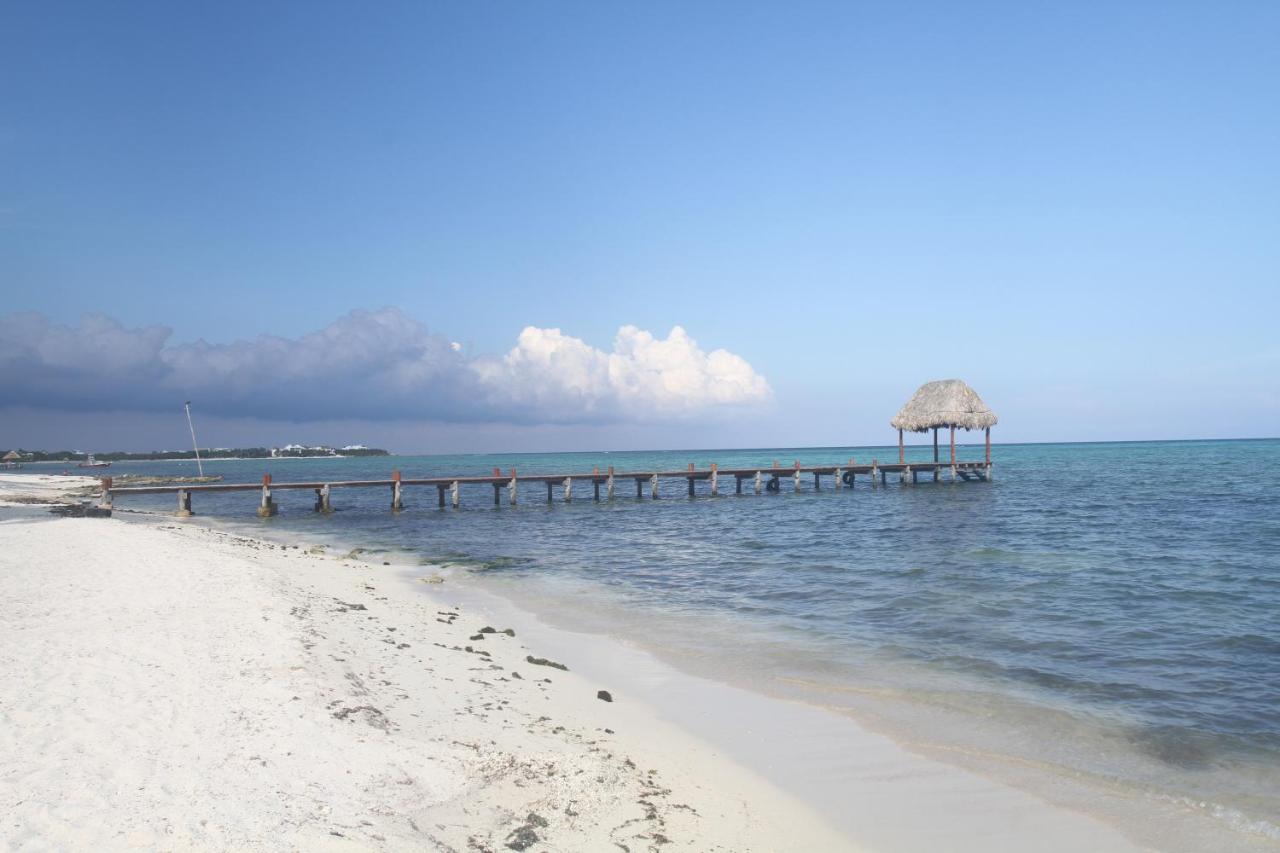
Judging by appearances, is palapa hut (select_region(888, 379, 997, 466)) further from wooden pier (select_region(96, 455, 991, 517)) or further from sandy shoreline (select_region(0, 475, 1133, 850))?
sandy shoreline (select_region(0, 475, 1133, 850))

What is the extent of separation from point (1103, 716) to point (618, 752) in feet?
18.4

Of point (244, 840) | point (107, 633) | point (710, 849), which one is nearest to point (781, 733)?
point (710, 849)

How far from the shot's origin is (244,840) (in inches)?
163

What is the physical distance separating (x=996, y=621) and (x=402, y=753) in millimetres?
10433

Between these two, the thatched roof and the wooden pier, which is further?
the thatched roof

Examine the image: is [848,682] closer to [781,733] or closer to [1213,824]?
[781,733]

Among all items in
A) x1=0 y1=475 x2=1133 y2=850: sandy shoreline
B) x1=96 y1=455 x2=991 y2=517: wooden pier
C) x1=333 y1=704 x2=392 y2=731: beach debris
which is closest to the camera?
x1=0 y1=475 x2=1133 y2=850: sandy shoreline

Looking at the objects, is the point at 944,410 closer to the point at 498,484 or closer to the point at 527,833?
the point at 498,484

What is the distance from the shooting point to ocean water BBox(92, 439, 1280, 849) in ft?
23.2

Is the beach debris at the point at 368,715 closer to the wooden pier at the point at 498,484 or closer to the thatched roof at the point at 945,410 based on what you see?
the wooden pier at the point at 498,484

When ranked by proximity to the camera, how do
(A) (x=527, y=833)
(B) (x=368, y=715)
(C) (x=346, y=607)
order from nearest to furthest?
(A) (x=527, y=833), (B) (x=368, y=715), (C) (x=346, y=607)

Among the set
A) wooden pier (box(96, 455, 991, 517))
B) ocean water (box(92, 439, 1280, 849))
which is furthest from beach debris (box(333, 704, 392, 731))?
wooden pier (box(96, 455, 991, 517))

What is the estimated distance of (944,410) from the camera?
149 ft

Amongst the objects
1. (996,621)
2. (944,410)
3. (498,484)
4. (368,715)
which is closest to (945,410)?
(944,410)
